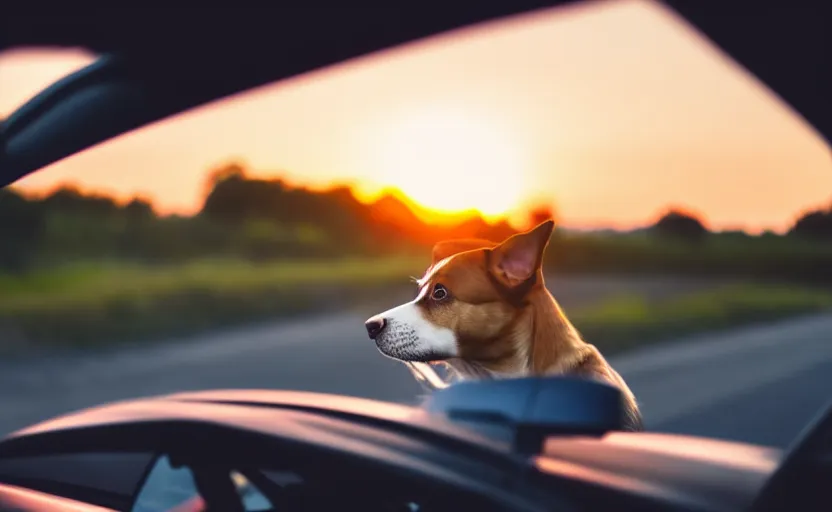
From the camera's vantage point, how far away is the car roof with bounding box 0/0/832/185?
3.06 feet

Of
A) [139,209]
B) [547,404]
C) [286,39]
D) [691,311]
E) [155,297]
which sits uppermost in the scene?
[139,209]

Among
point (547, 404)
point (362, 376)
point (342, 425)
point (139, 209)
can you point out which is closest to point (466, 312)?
point (342, 425)

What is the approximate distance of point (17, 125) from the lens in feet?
6.17

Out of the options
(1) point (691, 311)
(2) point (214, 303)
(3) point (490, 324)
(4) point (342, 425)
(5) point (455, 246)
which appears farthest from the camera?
(1) point (691, 311)

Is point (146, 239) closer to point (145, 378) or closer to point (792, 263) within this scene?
point (145, 378)

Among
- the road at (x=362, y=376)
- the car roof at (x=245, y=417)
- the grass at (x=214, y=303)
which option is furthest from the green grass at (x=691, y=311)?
the car roof at (x=245, y=417)

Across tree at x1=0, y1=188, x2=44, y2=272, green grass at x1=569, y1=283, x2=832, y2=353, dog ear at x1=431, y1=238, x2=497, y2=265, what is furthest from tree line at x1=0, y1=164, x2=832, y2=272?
dog ear at x1=431, y1=238, x2=497, y2=265

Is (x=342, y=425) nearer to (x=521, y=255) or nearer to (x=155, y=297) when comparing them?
(x=521, y=255)

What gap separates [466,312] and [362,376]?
10.1 m

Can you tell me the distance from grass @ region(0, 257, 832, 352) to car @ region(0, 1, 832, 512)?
1086 centimetres

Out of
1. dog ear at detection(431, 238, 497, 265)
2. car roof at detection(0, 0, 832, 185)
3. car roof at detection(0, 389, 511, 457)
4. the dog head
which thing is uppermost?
car roof at detection(0, 0, 832, 185)

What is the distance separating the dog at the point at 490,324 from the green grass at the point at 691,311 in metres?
9.73

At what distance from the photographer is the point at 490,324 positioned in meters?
2.18

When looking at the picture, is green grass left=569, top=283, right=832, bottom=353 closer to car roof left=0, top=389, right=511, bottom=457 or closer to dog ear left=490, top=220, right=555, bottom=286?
dog ear left=490, top=220, right=555, bottom=286
